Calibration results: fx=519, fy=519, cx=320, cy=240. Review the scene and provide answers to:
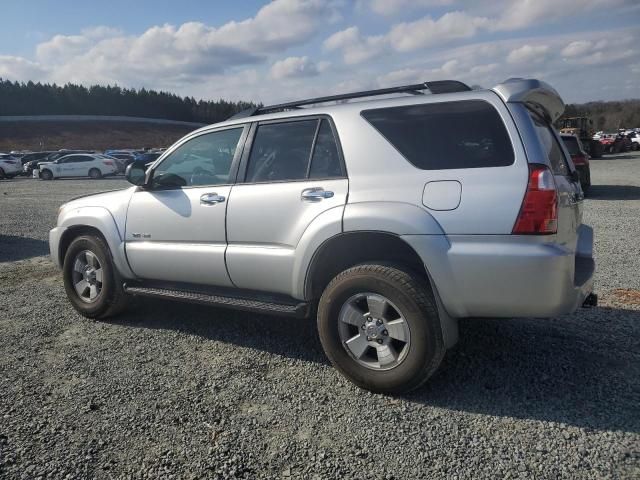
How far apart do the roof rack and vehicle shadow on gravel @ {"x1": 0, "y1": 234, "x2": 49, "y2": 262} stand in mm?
5789

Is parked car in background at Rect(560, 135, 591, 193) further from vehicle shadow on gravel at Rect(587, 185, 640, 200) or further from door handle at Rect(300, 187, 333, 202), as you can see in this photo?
door handle at Rect(300, 187, 333, 202)

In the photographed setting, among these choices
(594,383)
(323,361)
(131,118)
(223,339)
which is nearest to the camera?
(594,383)

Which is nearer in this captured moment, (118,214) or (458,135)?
(458,135)

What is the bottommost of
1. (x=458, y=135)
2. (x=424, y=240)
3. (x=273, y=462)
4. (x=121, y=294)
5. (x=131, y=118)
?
(x=273, y=462)

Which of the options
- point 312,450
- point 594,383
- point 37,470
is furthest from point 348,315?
point 37,470

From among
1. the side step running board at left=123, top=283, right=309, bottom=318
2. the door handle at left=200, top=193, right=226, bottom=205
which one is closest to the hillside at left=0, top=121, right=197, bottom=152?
the side step running board at left=123, top=283, right=309, bottom=318

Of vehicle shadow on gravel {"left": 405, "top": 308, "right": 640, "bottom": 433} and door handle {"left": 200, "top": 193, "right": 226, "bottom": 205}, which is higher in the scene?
door handle {"left": 200, "top": 193, "right": 226, "bottom": 205}

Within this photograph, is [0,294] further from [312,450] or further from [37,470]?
[312,450]

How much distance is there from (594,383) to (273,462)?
222 centimetres

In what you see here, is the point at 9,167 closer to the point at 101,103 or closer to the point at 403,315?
the point at 403,315

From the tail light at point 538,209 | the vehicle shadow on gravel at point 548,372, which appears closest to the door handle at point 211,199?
the vehicle shadow on gravel at point 548,372

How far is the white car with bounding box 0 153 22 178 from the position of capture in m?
32.5

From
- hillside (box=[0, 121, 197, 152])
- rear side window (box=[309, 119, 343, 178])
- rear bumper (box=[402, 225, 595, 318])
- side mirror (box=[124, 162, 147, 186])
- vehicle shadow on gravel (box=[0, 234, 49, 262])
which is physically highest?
hillside (box=[0, 121, 197, 152])

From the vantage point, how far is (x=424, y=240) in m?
3.18
